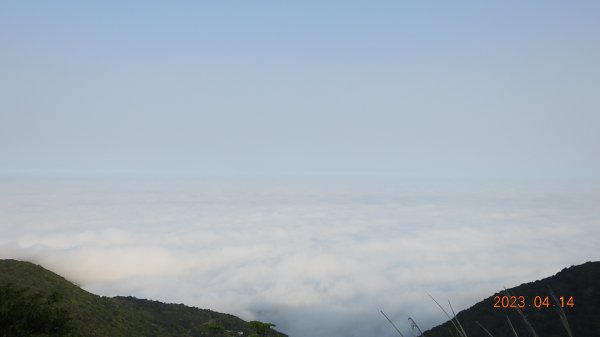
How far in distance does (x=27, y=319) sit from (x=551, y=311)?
7051 centimetres

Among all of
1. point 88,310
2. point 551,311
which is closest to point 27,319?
point 88,310

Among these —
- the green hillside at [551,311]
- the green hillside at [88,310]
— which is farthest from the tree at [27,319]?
the green hillside at [551,311]

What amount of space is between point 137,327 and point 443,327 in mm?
51686

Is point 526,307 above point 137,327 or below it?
below

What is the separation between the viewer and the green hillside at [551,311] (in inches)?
2566

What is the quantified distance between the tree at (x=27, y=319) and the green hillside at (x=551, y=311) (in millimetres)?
49202

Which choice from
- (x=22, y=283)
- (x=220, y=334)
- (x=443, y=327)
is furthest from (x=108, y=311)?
(x=443, y=327)

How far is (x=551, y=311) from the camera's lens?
7294cm

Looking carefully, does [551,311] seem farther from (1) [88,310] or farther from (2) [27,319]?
(2) [27,319]

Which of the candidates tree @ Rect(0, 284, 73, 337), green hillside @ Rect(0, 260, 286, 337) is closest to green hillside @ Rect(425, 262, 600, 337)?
green hillside @ Rect(0, 260, 286, 337)

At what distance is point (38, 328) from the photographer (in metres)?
30.1

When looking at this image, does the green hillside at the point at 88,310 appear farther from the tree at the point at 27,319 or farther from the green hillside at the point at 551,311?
the green hillside at the point at 551,311

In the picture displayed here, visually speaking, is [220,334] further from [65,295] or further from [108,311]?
[65,295]

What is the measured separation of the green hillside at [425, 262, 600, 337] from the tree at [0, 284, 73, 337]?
49.2 m
